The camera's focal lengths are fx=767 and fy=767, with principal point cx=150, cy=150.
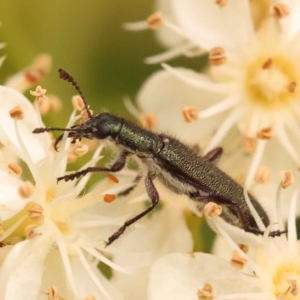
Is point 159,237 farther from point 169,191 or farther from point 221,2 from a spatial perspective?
point 221,2

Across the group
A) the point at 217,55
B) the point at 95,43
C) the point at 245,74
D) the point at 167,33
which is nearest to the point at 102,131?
the point at 217,55

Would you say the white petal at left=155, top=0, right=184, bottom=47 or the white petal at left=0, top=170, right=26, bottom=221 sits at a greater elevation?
the white petal at left=155, top=0, right=184, bottom=47

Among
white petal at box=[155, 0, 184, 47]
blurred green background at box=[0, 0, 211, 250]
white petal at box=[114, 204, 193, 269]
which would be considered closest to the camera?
white petal at box=[114, 204, 193, 269]

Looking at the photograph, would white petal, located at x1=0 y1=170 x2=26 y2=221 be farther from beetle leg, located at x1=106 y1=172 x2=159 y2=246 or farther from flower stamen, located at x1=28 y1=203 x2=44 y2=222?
beetle leg, located at x1=106 y1=172 x2=159 y2=246

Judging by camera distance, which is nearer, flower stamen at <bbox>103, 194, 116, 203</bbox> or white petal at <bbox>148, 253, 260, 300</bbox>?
white petal at <bbox>148, 253, 260, 300</bbox>

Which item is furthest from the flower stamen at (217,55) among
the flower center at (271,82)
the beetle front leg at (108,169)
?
the beetle front leg at (108,169)

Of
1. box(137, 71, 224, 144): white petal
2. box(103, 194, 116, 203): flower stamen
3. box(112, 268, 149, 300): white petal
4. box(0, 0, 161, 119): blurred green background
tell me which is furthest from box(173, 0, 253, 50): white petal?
box(112, 268, 149, 300): white petal

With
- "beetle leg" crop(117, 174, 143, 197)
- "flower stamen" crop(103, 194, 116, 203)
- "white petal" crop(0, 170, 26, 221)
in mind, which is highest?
"white petal" crop(0, 170, 26, 221)
